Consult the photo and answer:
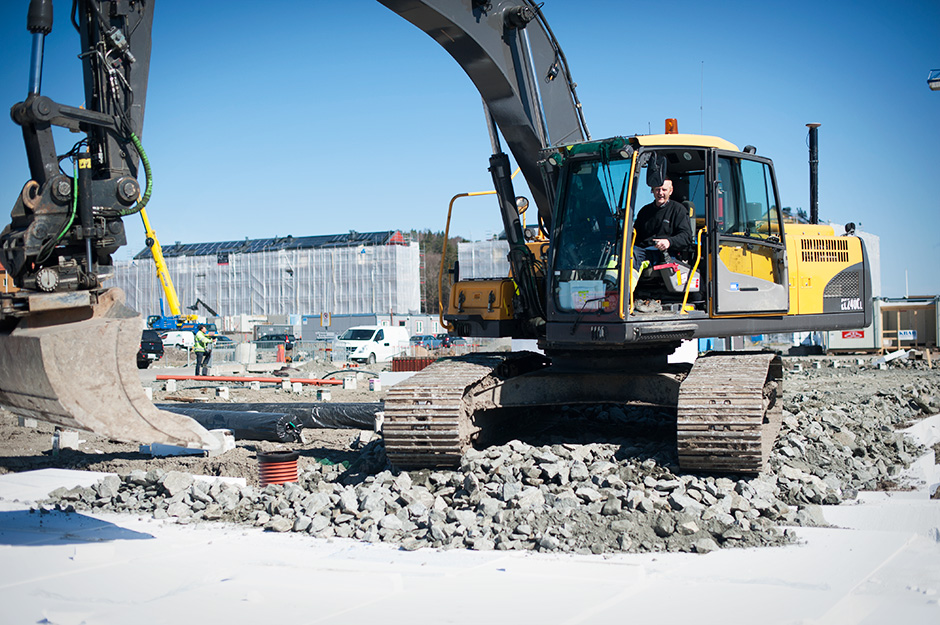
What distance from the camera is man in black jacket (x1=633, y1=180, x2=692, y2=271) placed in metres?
8.00

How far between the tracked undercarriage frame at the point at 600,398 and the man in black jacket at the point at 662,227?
1096mm

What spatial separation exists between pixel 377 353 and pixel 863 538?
92.3 ft

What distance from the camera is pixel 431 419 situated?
7594mm

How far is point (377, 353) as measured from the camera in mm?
33531

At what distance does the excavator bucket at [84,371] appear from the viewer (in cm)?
512

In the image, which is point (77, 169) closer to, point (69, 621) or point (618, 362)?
point (69, 621)

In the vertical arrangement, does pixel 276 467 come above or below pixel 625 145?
below

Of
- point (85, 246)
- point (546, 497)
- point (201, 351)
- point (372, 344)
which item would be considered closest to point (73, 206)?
point (85, 246)

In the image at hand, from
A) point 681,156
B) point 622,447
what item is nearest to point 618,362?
point 622,447

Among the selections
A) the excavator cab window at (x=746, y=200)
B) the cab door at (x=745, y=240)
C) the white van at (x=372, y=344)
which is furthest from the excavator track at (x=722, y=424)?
the white van at (x=372, y=344)

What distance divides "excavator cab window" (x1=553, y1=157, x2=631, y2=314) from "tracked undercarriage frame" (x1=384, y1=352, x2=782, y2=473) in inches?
40.6

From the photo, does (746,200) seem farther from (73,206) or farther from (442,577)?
(73,206)

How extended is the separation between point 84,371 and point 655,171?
4.67m

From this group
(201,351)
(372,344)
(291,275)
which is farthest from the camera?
(291,275)
